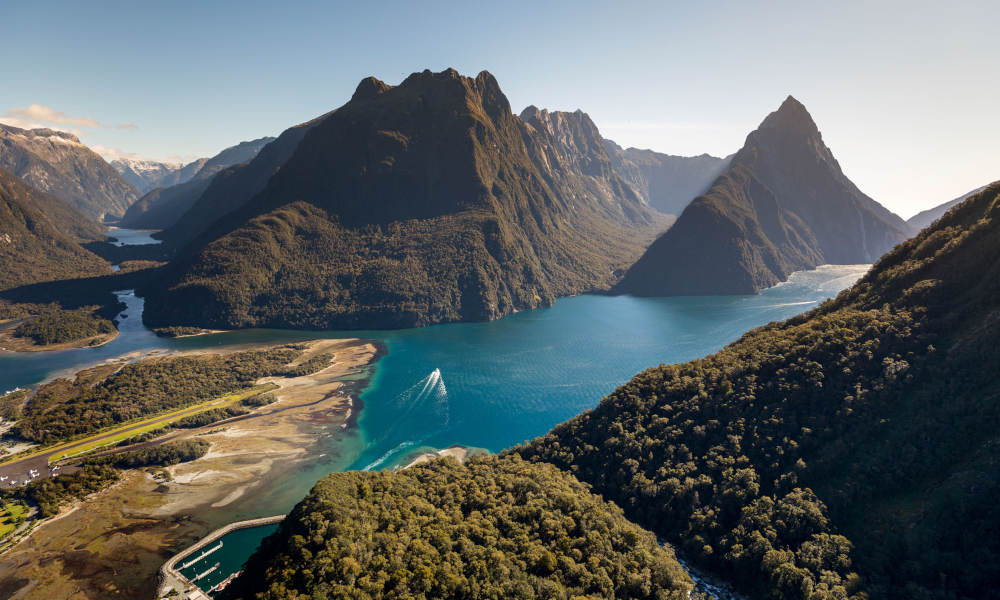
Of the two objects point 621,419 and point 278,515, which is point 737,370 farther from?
point 278,515

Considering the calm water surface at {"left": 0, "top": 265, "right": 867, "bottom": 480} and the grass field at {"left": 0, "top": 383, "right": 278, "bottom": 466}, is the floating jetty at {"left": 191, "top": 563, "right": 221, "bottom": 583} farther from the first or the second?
the grass field at {"left": 0, "top": 383, "right": 278, "bottom": 466}

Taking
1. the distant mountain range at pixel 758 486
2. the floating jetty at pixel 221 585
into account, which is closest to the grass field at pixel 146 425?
the floating jetty at pixel 221 585

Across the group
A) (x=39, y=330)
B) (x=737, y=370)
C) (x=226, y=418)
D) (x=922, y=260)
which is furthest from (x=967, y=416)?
(x=39, y=330)

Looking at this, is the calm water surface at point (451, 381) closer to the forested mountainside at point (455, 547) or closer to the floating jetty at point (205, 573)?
the floating jetty at point (205, 573)

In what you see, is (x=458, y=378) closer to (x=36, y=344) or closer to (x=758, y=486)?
(x=758, y=486)

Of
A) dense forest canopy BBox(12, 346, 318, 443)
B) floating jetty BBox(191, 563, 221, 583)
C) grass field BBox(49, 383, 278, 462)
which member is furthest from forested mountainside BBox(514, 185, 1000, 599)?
dense forest canopy BBox(12, 346, 318, 443)
